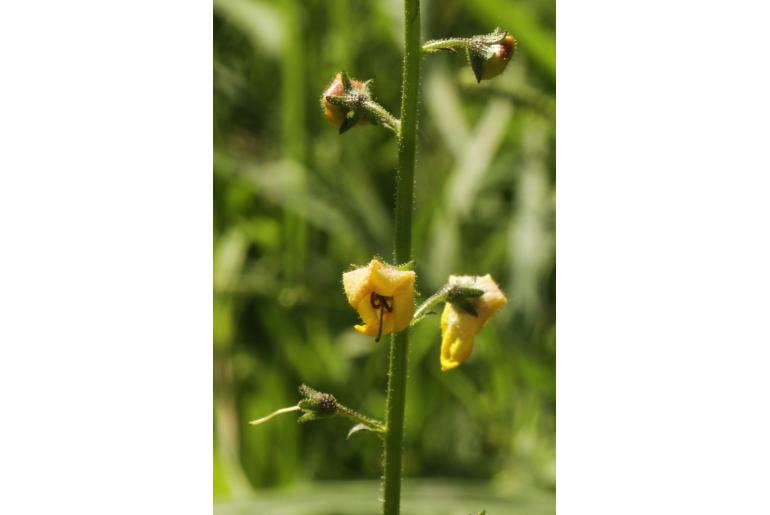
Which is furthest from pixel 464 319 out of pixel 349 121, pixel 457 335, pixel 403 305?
pixel 349 121

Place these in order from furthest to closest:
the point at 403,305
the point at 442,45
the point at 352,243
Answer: the point at 352,243 → the point at 442,45 → the point at 403,305

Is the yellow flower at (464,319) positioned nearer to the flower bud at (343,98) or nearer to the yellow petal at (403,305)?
the yellow petal at (403,305)

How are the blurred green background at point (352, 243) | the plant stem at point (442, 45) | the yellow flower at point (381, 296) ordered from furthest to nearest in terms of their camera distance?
the blurred green background at point (352, 243)
the plant stem at point (442, 45)
the yellow flower at point (381, 296)

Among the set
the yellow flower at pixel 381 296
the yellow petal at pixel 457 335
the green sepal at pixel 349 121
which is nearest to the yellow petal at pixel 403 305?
the yellow flower at pixel 381 296

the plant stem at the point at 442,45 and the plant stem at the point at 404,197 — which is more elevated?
the plant stem at the point at 442,45

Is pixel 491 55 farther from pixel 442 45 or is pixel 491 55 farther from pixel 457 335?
pixel 457 335

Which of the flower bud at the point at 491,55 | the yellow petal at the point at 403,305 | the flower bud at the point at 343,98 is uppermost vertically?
the flower bud at the point at 491,55
